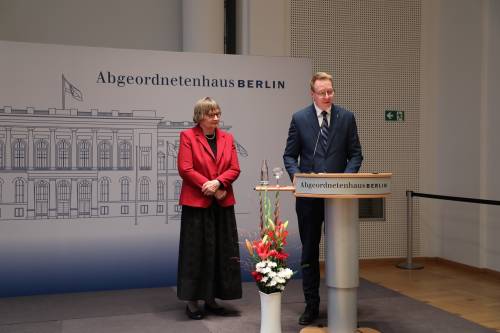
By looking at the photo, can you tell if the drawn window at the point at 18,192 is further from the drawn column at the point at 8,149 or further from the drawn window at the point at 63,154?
the drawn window at the point at 63,154

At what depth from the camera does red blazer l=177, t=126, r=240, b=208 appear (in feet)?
13.5

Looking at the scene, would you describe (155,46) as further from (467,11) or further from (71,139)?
(467,11)

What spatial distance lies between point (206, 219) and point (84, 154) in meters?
1.49

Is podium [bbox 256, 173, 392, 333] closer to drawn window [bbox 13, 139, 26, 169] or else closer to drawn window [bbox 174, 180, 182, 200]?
drawn window [bbox 174, 180, 182, 200]

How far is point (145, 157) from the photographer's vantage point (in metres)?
5.15

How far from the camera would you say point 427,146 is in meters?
6.76

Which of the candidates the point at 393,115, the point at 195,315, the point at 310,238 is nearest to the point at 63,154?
the point at 195,315

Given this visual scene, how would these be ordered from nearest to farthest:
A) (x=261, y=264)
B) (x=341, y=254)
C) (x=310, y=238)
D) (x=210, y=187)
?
(x=341, y=254)
(x=261, y=264)
(x=310, y=238)
(x=210, y=187)

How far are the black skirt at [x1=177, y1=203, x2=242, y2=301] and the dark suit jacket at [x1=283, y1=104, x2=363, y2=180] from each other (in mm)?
752

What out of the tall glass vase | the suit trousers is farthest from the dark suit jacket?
the tall glass vase

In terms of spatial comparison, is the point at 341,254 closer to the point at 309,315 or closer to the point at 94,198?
the point at 309,315

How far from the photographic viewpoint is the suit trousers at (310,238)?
384cm

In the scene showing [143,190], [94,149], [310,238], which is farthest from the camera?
[143,190]

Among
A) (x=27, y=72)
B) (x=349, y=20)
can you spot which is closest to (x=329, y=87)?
(x=27, y=72)
